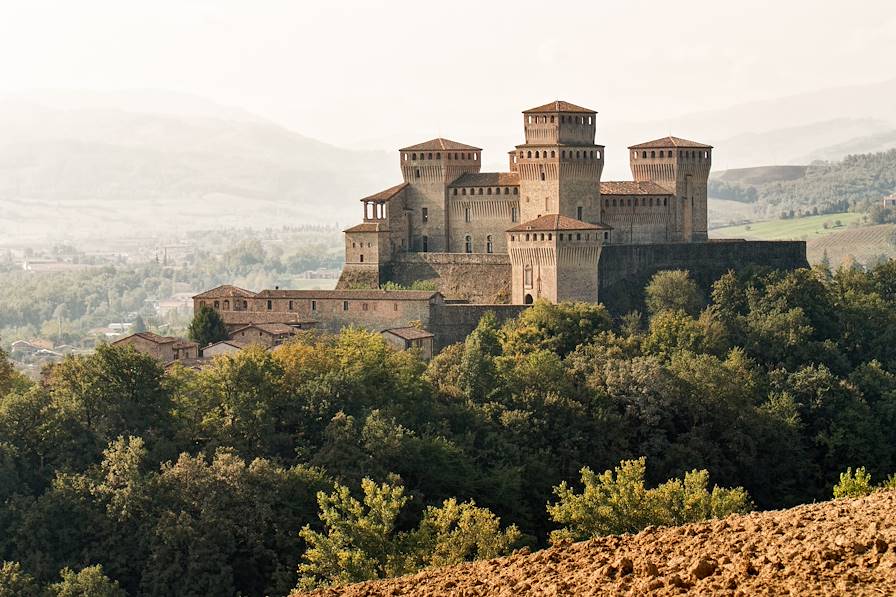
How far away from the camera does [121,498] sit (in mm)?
41750

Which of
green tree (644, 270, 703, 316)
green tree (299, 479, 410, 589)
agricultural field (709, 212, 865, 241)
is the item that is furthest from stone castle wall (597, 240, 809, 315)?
agricultural field (709, 212, 865, 241)

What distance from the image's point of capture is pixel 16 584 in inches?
1526

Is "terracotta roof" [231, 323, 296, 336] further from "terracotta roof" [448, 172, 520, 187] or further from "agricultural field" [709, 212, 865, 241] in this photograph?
"agricultural field" [709, 212, 865, 241]

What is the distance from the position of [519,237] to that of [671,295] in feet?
21.1

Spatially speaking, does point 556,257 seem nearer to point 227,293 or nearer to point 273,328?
point 273,328

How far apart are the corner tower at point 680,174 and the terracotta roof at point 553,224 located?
6.87 m

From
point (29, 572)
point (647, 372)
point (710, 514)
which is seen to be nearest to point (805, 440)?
point (647, 372)

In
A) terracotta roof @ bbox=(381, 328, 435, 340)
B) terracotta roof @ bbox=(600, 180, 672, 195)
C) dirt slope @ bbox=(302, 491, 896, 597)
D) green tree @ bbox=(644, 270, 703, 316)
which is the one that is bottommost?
dirt slope @ bbox=(302, 491, 896, 597)

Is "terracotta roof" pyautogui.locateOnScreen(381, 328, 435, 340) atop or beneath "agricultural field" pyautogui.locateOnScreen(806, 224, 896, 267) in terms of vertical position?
beneath

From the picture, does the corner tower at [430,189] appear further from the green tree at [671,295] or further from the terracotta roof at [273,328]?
the terracotta roof at [273,328]

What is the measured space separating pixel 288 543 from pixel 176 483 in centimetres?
324

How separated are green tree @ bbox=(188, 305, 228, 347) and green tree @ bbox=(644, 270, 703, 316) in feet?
50.1

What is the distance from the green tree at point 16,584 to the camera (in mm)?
38469

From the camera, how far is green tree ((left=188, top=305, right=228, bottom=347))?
63500mm
